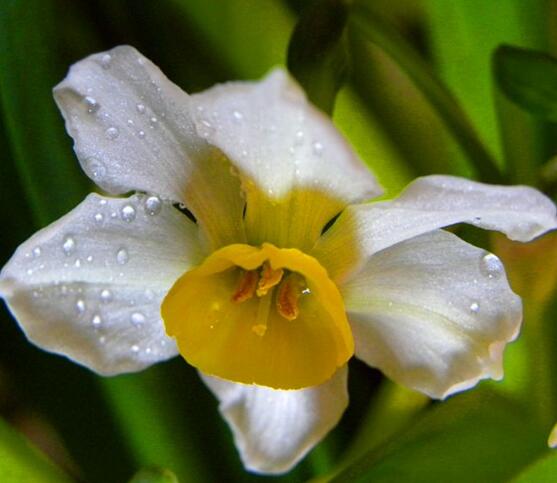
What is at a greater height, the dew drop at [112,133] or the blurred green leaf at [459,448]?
the dew drop at [112,133]

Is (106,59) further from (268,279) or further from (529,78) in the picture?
(529,78)

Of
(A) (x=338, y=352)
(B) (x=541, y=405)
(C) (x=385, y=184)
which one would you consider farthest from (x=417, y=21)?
(A) (x=338, y=352)

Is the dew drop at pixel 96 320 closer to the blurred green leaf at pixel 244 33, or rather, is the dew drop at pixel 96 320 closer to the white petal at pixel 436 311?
the white petal at pixel 436 311

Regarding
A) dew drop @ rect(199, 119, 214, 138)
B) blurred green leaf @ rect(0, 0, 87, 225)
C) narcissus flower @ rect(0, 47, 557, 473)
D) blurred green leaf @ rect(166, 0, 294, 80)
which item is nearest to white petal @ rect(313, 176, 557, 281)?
narcissus flower @ rect(0, 47, 557, 473)

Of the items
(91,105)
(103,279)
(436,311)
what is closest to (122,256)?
(103,279)

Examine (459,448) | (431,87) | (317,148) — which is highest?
(317,148)

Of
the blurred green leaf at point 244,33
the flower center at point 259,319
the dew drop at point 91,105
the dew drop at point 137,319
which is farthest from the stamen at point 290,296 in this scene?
the blurred green leaf at point 244,33

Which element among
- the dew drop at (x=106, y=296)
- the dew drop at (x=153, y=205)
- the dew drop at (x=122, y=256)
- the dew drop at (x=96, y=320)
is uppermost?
the dew drop at (x=153, y=205)

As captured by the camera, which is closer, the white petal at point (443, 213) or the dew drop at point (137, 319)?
the white petal at point (443, 213)

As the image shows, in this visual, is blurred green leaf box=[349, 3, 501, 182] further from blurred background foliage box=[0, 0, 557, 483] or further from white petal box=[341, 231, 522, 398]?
white petal box=[341, 231, 522, 398]
